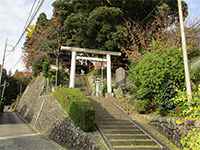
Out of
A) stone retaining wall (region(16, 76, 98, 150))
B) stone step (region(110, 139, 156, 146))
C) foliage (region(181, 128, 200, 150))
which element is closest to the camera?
foliage (region(181, 128, 200, 150))

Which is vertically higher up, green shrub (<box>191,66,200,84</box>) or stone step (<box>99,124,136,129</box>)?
green shrub (<box>191,66,200,84</box>)

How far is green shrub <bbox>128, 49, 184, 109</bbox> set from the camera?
13.6 metres

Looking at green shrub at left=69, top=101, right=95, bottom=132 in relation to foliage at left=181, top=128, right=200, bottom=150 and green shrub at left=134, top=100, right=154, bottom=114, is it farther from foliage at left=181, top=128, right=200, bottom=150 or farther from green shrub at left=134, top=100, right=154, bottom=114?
foliage at left=181, top=128, right=200, bottom=150

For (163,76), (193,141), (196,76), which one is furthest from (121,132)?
(193,141)

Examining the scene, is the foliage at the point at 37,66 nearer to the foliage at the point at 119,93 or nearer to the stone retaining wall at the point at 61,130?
the stone retaining wall at the point at 61,130

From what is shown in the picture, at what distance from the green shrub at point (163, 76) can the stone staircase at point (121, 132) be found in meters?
1.52

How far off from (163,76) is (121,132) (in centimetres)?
285

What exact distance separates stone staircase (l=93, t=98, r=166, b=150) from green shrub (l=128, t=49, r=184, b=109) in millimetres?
1517

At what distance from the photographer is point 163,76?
13.6 m

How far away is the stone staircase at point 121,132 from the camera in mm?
11538

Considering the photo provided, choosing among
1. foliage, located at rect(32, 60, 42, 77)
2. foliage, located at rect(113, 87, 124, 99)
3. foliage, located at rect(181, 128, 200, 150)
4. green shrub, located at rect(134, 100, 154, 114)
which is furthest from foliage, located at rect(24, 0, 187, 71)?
foliage, located at rect(181, 128, 200, 150)

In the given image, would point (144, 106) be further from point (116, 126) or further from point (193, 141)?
point (193, 141)

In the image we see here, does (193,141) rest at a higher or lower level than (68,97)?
lower

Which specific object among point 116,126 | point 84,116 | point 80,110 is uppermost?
point 80,110
